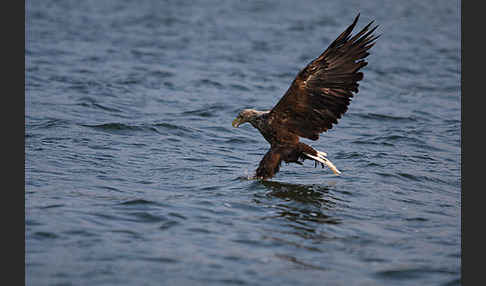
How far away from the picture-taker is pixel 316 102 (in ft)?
23.7

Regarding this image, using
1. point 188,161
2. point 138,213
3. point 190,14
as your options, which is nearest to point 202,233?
point 138,213

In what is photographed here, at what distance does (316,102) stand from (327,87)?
0.66 ft

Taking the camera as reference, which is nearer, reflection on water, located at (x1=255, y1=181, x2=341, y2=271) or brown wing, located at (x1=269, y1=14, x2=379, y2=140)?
reflection on water, located at (x1=255, y1=181, x2=341, y2=271)

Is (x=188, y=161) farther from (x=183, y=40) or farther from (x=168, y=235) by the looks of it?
(x=183, y=40)

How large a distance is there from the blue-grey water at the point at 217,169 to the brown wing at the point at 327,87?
2.54 ft

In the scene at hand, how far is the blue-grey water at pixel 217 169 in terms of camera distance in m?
5.17

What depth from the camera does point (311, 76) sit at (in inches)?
282

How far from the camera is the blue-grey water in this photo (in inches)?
203

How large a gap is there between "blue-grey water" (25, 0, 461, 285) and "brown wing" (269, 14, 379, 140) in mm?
775

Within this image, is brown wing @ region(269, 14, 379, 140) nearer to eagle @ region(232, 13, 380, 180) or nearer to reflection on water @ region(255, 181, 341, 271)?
eagle @ region(232, 13, 380, 180)

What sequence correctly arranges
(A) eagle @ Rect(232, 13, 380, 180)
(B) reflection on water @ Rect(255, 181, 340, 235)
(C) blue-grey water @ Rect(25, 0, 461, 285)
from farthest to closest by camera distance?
1. (A) eagle @ Rect(232, 13, 380, 180)
2. (B) reflection on water @ Rect(255, 181, 340, 235)
3. (C) blue-grey water @ Rect(25, 0, 461, 285)

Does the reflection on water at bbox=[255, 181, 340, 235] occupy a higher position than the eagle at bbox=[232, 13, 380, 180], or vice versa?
the eagle at bbox=[232, 13, 380, 180]

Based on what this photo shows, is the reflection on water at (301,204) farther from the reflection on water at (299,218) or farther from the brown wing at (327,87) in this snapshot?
the brown wing at (327,87)

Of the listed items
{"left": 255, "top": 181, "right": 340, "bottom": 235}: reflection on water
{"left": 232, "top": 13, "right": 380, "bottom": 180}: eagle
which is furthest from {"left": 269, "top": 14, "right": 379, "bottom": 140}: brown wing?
{"left": 255, "top": 181, "right": 340, "bottom": 235}: reflection on water
